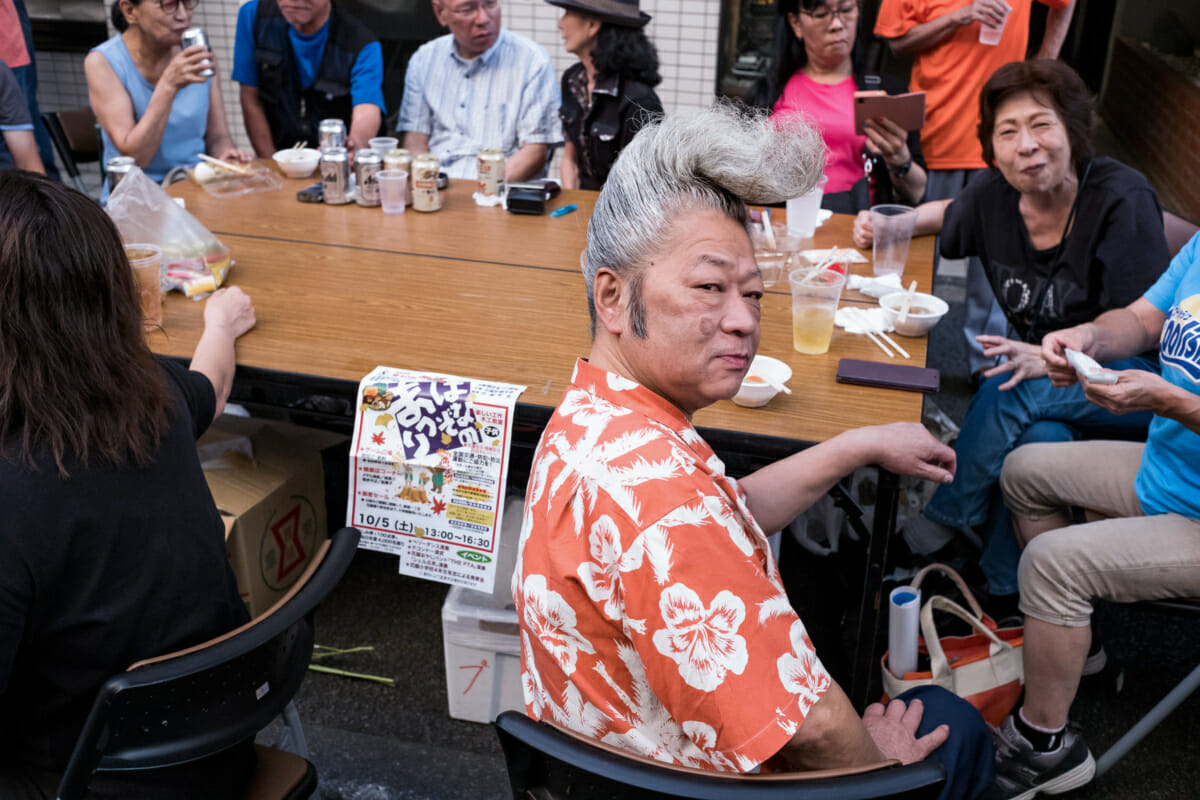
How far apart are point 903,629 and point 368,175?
2178mm

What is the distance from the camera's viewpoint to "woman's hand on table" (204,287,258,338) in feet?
7.54

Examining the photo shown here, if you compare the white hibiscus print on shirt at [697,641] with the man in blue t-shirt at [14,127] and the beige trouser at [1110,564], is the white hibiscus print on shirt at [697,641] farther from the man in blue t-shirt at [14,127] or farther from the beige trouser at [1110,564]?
the man in blue t-shirt at [14,127]

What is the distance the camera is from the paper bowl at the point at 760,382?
2012mm

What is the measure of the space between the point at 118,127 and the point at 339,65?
1.03 meters

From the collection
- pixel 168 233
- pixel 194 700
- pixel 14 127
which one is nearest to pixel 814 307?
pixel 194 700

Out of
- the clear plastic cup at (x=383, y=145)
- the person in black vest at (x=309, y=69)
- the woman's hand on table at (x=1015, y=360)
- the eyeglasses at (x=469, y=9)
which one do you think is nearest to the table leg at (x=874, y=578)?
the woman's hand on table at (x=1015, y=360)

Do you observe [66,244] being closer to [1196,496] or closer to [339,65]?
[1196,496]

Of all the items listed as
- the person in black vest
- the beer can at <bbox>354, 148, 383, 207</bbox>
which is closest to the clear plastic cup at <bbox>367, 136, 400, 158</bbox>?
the beer can at <bbox>354, 148, 383, 207</bbox>

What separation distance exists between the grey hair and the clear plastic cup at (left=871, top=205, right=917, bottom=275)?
1.50 m

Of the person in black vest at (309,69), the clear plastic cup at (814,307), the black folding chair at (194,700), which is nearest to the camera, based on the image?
the black folding chair at (194,700)

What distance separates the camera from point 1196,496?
2004mm

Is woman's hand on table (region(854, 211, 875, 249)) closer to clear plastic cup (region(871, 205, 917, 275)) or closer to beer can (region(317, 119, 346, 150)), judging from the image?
clear plastic cup (region(871, 205, 917, 275))

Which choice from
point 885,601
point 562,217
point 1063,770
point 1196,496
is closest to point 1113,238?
point 1196,496

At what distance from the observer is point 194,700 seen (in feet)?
4.35
